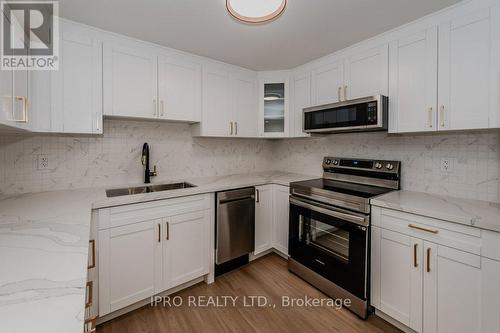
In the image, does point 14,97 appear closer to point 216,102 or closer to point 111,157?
point 111,157

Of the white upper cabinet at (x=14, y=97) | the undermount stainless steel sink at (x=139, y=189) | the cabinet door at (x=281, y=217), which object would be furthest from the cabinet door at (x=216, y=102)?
the white upper cabinet at (x=14, y=97)

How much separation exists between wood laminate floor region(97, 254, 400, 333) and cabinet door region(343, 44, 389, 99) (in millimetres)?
1895

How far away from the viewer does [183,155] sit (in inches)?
105

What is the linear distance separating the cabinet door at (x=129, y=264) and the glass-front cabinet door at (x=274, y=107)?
69.1 inches

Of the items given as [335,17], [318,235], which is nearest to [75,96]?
[335,17]

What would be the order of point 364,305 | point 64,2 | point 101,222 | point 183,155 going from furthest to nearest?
point 183,155
point 364,305
point 101,222
point 64,2

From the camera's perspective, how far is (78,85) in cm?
179

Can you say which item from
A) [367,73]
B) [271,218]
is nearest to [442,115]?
[367,73]

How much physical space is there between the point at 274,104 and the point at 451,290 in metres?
2.40

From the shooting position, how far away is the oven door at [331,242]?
1.76m

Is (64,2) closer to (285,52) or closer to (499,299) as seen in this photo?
(285,52)

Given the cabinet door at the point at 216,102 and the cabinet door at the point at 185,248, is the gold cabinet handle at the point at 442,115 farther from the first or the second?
the cabinet door at the point at 185,248

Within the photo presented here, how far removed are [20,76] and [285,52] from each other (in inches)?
82.6

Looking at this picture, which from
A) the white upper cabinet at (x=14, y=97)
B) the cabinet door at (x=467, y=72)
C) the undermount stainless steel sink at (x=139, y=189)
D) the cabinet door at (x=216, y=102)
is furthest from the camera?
the cabinet door at (x=216, y=102)
